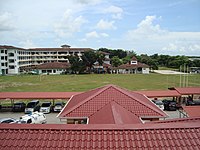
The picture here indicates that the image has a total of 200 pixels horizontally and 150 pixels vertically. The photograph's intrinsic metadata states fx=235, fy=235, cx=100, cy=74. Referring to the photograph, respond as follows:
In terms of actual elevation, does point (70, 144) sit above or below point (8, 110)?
above

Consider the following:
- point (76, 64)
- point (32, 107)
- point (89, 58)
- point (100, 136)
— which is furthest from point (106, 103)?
point (89, 58)

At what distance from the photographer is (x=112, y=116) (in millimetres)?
9477

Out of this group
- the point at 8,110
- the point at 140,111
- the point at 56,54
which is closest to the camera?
the point at 140,111

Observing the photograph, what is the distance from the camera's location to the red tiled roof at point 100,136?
14.4 ft

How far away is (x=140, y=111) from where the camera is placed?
11898 mm

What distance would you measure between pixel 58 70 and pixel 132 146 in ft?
211

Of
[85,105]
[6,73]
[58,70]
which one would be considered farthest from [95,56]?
[85,105]

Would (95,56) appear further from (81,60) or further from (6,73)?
(6,73)

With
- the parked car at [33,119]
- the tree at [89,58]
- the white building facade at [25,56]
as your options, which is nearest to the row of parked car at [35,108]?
the parked car at [33,119]

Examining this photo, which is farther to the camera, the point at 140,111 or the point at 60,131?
the point at 140,111

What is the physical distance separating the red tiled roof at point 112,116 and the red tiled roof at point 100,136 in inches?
160

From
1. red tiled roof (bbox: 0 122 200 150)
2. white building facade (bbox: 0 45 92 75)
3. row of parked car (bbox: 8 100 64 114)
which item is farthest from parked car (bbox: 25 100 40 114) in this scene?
white building facade (bbox: 0 45 92 75)

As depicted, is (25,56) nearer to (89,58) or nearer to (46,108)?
(89,58)

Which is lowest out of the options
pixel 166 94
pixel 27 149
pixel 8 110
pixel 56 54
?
pixel 8 110
